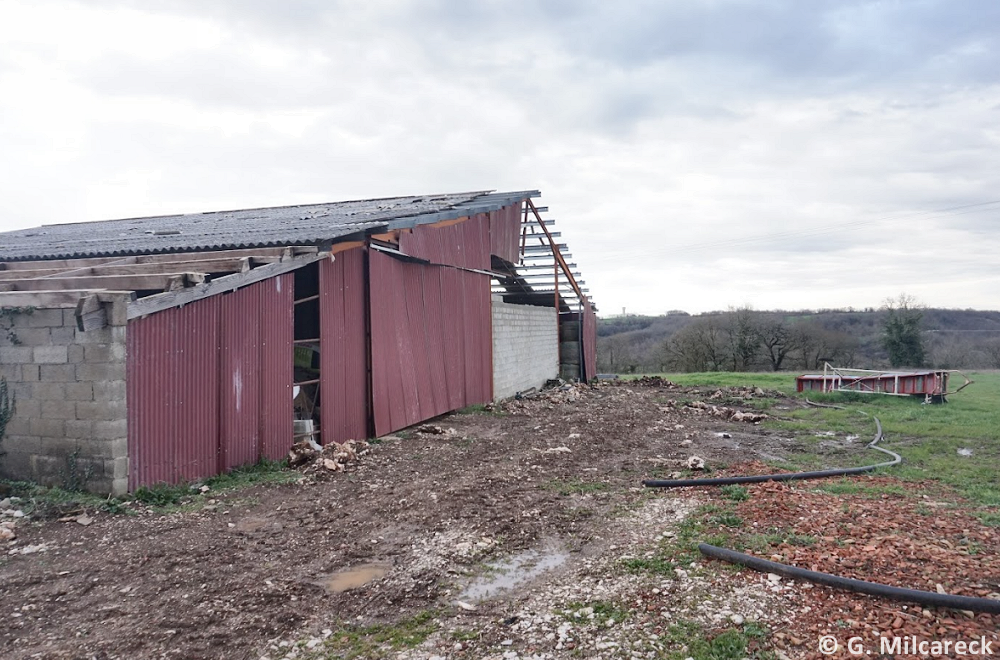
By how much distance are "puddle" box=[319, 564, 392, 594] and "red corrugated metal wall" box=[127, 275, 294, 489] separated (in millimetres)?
2925

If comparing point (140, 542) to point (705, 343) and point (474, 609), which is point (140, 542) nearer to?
point (474, 609)

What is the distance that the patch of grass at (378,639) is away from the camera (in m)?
3.36

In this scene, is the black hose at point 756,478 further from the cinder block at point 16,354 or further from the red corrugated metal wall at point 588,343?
the red corrugated metal wall at point 588,343

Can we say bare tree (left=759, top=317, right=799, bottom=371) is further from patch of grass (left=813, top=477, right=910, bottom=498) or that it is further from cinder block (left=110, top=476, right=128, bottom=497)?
cinder block (left=110, top=476, right=128, bottom=497)

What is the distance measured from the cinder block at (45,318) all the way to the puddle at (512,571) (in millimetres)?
4924

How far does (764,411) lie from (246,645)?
12.9m

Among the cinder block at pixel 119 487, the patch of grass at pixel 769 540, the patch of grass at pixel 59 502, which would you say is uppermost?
the cinder block at pixel 119 487

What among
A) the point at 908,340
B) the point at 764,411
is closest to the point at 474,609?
the point at 764,411

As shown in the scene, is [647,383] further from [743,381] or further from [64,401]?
[64,401]

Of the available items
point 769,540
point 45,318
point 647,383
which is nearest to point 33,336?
point 45,318

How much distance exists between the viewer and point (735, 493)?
6.12 meters

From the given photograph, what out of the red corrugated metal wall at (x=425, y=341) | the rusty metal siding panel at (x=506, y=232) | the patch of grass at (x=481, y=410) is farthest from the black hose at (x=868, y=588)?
the rusty metal siding panel at (x=506, y=232)

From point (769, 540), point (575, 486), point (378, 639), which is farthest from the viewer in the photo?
point (575, 486)

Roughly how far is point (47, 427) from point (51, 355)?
0.73 m
